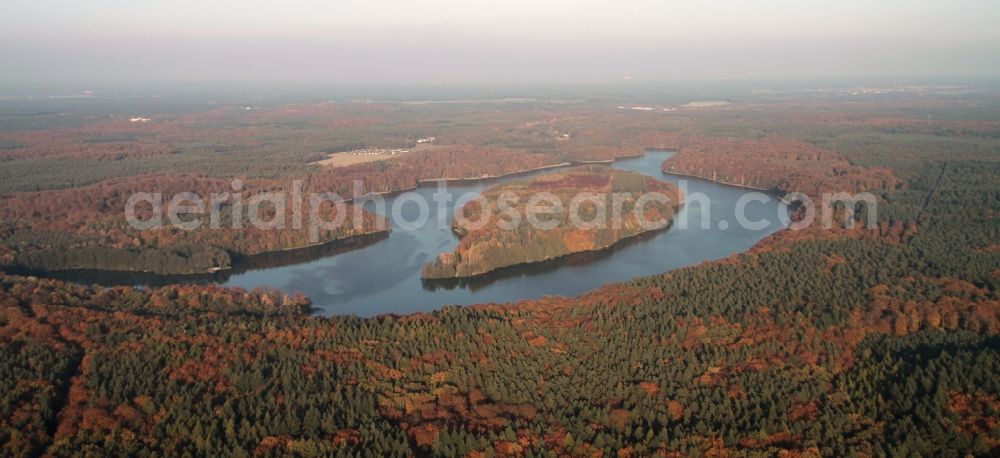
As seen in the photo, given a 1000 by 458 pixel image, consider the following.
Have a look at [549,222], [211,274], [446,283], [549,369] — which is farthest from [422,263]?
[549,369]

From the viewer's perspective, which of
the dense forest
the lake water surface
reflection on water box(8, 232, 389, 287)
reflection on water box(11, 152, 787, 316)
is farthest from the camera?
reflection on water box(8, 232, 389, 287)

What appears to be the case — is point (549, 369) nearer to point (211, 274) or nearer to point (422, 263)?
point (422, 263)

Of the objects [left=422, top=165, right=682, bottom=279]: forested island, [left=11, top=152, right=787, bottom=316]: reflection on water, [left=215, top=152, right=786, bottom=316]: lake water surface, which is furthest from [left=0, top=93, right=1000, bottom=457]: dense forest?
[left=422, top=165, right=682, bottom=279]: forested island

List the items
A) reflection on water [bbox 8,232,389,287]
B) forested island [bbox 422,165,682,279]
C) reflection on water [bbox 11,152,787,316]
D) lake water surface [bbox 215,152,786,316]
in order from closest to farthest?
lake water surface [bbox 215,152,786,316] < reflection on water [bbox 11,152,787,316] < reflection on water [bbox 8,232,389,287] < forested island [bbox 422,165,682,279]

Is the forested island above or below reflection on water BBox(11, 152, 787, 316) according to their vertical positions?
above

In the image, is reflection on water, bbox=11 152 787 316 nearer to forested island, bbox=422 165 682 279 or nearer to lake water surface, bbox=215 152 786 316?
lake water surface, bbox=215 152 786 316

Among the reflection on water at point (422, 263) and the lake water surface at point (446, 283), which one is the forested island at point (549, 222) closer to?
the reflection on water at point (422, 263)

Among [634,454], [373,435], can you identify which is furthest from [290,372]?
[634,454]
